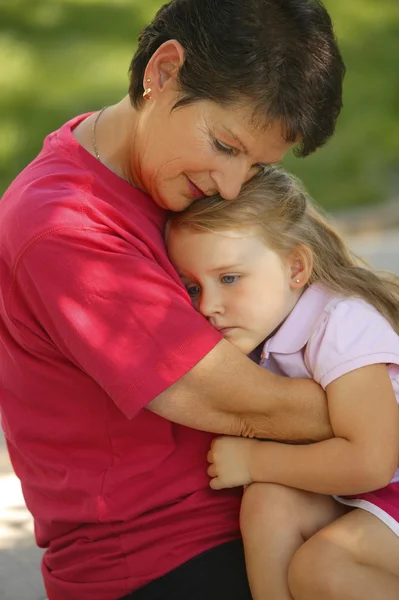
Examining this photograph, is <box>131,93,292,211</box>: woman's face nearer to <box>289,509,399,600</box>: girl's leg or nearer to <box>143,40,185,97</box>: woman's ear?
<box>143,40,185,97</box>: woman's ear

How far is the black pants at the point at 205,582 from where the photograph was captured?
2455mm

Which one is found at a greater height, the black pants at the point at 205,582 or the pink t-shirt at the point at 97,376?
the pink t-shirt at the point at 97,376

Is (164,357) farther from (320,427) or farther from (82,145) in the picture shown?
(82,145)

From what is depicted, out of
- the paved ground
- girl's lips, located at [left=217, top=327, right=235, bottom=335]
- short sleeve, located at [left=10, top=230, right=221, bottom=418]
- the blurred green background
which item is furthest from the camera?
the blurred green background

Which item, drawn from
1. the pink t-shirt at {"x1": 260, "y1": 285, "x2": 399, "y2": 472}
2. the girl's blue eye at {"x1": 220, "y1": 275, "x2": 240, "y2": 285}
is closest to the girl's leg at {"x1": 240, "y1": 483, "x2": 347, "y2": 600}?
the pink t-shirt at {"x1": 260, "y1": 285, "x2": 399, "y2": 472}

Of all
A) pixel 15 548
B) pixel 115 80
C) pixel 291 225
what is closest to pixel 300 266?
pixel 291 225

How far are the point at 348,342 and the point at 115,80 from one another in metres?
6.90

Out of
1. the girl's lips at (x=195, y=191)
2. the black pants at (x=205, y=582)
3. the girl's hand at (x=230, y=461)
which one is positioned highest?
the girl's lips at (x=195, y=191)

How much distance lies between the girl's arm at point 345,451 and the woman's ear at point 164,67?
2.52ft

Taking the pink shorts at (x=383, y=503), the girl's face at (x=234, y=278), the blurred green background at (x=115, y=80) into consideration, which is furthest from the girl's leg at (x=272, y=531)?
the blurred green background at (x=115, y=80)

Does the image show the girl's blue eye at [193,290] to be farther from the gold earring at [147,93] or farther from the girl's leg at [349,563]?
the girl's leg at [349,563]

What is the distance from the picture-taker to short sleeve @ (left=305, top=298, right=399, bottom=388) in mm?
2418

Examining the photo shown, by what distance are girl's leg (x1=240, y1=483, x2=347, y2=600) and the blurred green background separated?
548 cm

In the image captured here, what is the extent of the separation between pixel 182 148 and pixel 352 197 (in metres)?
5.71
